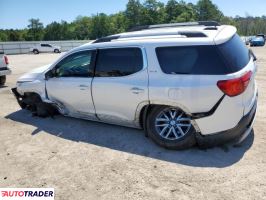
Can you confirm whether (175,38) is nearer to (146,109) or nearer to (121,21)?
(146,109)

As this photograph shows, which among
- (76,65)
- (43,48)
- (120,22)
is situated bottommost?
(43,48)

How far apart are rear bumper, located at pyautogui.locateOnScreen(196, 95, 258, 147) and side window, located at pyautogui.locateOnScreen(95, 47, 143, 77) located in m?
1.47

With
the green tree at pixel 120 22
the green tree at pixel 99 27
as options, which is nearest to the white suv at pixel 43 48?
the green tree at pixel 99 27

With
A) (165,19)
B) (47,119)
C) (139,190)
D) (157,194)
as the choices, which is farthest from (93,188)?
(165,19)

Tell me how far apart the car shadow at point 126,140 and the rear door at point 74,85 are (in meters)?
0.30

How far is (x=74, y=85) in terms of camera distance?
5.66m

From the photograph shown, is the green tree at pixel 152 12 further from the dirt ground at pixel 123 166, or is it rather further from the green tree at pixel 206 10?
the dirt ground at pixel 123 166

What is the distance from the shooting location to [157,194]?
3584 mm

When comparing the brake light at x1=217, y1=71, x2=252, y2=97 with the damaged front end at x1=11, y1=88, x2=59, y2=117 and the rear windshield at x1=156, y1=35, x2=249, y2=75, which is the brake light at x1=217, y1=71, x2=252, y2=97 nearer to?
the rear windshield at x1=156, y1=35, x2=249, y2=75

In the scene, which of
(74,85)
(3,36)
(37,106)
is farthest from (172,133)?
(3,36)

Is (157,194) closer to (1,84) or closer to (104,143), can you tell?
(104,143)

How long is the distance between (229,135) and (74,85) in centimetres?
290

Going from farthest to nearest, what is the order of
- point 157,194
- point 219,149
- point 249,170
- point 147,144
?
point 147,144, point 219,149, point 249,170, point 157,194

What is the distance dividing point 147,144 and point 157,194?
4.72 feet
